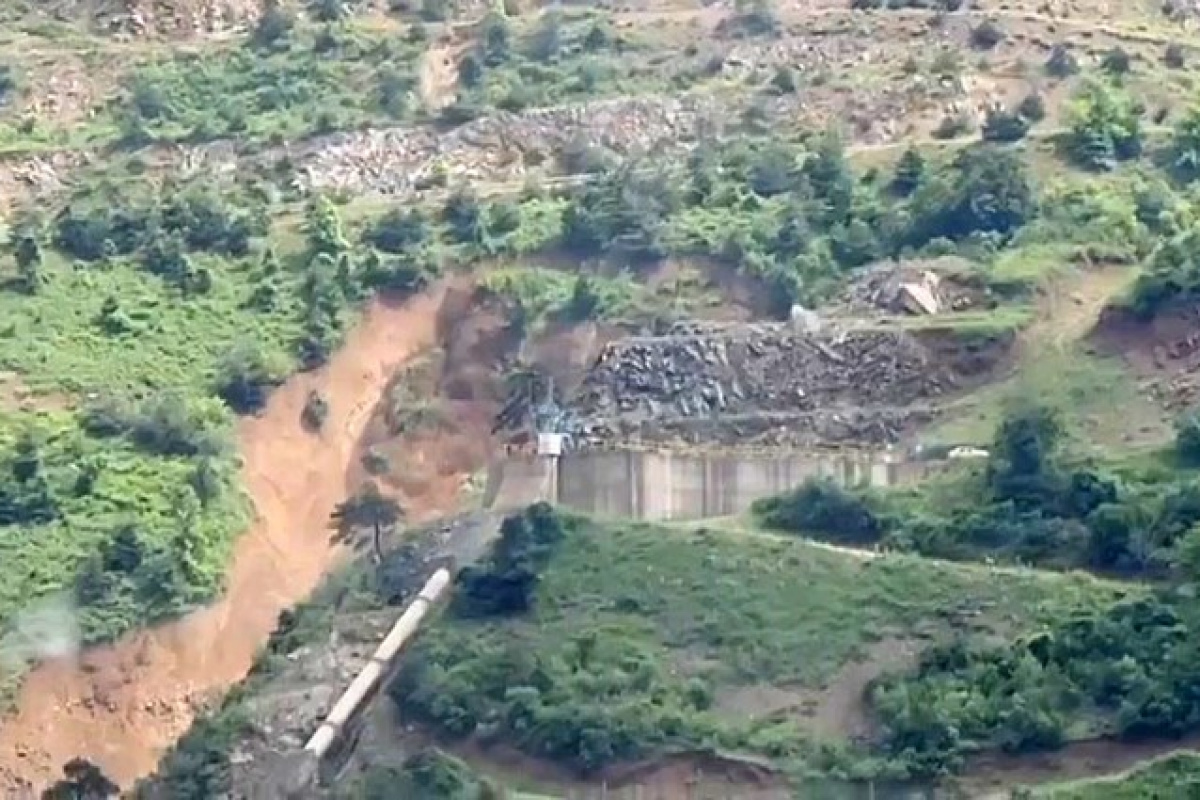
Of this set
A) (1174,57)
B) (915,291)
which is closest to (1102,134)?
(1174,57)

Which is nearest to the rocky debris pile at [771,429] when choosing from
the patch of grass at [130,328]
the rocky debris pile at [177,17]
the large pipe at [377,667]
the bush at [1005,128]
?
the large pipe at [377,667]

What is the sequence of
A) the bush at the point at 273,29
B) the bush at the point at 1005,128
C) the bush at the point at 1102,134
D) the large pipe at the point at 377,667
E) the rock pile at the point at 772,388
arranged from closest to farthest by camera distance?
the large pipe at the point at 377,667 < the rock pile at the point at 772,388 < the bush at the point at 1102,134 < the bush at the point at 1005,128 < the bush at the point at 273,29

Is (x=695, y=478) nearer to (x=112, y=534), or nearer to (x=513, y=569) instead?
(x=513, y=569)

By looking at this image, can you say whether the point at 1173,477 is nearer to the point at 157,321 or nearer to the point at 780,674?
the point at 780,674

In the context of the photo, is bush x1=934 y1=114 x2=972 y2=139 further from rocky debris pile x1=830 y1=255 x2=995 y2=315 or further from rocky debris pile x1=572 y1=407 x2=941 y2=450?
rocky debris pile x1=572 y1=407 x2=941 y2=450

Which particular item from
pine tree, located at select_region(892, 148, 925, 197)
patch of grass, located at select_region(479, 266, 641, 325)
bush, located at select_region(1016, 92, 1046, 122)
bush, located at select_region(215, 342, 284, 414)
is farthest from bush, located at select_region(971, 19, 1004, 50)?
bush, located at select_region(215, 342, 284, 414)

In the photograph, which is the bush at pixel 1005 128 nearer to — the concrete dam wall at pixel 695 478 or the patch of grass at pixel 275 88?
the concrete dam wall at pixel 695 478

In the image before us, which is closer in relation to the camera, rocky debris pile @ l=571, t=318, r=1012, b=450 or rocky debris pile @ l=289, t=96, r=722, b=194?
rocky debris pile @ l=571, t=318, r=1012, b=450
